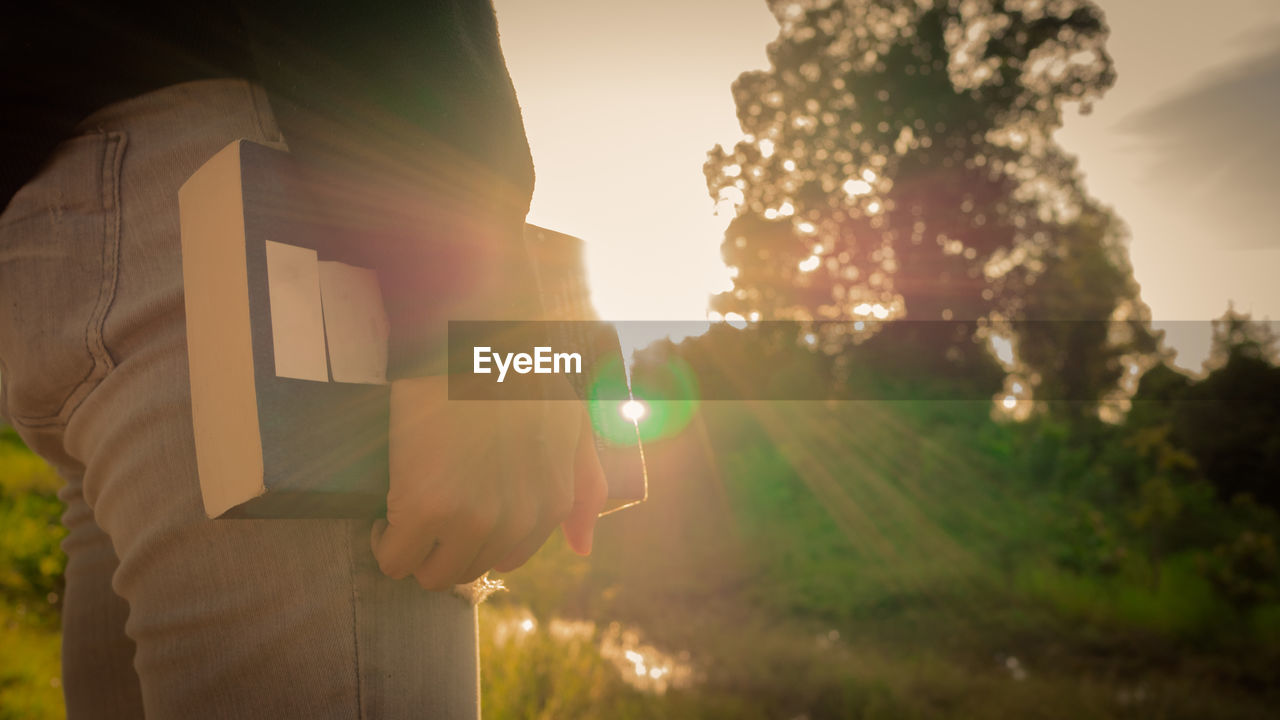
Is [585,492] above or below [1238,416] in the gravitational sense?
above

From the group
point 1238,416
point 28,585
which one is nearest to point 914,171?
point 1238,416

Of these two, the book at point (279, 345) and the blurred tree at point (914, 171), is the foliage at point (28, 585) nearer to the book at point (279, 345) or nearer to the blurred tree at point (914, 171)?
the book at point (279, 345)

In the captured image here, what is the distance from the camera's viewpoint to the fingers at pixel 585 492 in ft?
3.04

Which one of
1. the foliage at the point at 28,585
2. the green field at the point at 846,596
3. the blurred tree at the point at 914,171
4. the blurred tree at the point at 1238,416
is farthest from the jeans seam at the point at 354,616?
the blurred tree at the point at 914,171

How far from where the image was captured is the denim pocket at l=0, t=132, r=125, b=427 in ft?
2.59

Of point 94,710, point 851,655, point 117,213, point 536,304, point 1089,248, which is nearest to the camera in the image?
point 117,213

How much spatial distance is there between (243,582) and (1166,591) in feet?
24.7

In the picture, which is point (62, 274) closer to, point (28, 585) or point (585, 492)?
point (585, 492)

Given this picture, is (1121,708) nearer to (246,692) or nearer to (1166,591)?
(1166,591)

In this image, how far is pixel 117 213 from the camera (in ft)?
2.66

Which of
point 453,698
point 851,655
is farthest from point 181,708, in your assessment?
point 851,655

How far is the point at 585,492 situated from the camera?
0.93m

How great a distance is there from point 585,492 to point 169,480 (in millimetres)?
448

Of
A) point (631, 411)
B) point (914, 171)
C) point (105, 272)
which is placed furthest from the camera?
point (914, 171)
